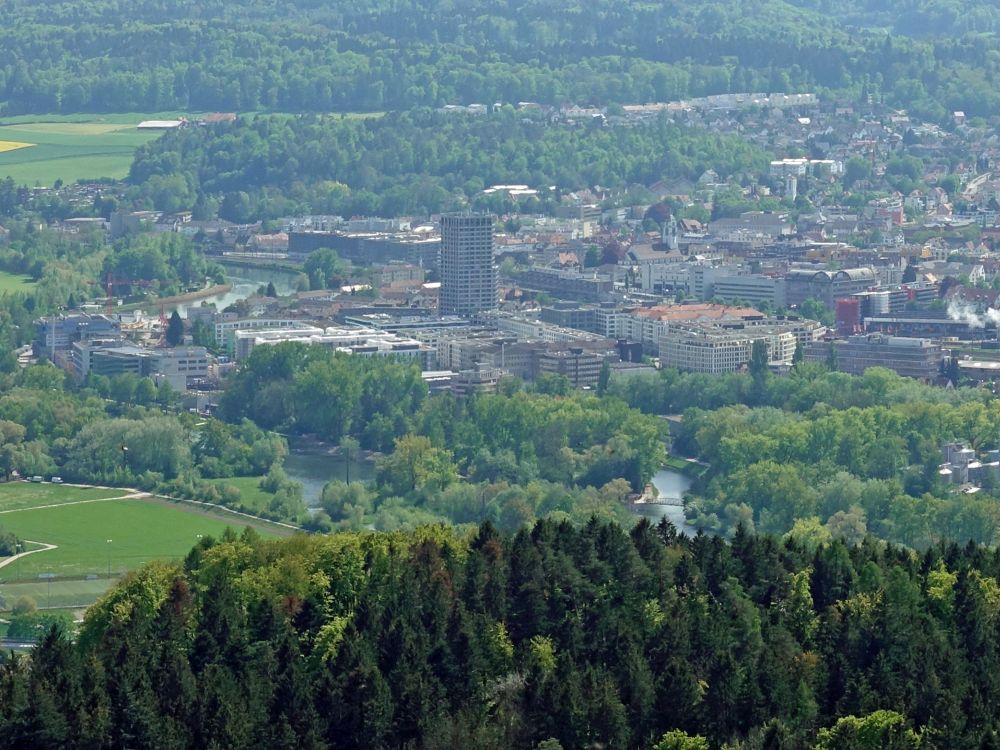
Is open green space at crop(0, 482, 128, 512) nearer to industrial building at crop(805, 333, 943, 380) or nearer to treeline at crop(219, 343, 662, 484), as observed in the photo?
treeline at crop(219, 343, 662, 484)

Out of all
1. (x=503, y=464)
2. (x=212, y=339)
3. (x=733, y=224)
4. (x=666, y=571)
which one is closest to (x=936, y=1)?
(x=733, y=224)

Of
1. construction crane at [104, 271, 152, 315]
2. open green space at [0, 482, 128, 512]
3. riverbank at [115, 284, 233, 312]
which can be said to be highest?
open green space at [0, 482, 128, 512]

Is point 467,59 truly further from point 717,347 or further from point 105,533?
point 105,533

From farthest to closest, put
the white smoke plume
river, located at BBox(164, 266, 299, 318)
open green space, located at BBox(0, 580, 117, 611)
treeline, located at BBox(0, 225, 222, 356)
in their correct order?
1. river, located at BBox(164, 266, 299, 318)
2. treeline, located at BBox(0, 225, 222, 356)
3. the white smoke plume
4. open green space, located at BBox(0, 580, 117, 611)

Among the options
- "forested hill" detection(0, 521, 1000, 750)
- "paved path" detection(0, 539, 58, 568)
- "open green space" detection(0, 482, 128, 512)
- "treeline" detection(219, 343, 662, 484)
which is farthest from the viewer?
"treeline" detection(219, 343, 662, 484)

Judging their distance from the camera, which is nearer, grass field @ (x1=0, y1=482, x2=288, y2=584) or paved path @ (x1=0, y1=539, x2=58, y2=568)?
grass field @ (x1=0, y1=482, x2=288, y2=584)

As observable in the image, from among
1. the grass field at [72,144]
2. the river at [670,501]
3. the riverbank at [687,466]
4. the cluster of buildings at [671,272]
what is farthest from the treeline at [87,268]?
the river at [670,501]

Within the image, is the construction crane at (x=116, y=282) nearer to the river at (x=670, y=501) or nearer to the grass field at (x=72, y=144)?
the grass field at (x=72, y=144)

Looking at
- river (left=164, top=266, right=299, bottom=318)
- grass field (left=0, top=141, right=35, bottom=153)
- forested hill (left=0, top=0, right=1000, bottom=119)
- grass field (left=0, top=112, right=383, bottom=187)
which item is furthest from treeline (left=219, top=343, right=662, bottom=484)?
forested hill (left=0, top=0, right=1000, bottom=119)
